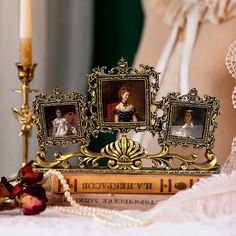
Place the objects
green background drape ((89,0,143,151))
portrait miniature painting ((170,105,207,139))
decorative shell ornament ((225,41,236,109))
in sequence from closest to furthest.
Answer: portrait miniature painting ((170,105,207,139)) < decorative shell ornament ((225,41,236,109)) < green background drape ((89,0,143,151))

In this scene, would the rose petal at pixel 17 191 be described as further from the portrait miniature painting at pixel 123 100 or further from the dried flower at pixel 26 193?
the portrait miniature painting at pixel 123 100

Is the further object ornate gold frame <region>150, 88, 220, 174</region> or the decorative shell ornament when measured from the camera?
the decorative shell ornament

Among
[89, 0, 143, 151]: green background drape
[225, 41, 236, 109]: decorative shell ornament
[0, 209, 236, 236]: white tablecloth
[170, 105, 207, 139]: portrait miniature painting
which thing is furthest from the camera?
[89, 0, 143, 151]: green background drape

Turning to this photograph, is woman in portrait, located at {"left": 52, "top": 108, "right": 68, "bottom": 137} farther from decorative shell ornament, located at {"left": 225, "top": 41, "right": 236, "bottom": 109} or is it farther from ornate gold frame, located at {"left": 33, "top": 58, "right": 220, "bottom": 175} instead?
decorative shell ornament, located at {"left": 225, "top": 41, "right": 236, "bottom": 109}

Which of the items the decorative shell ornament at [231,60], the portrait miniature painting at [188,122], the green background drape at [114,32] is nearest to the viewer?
the portrait miniature painting at [188,122]

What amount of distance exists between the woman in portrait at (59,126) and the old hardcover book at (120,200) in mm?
85

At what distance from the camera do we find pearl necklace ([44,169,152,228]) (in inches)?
26.8

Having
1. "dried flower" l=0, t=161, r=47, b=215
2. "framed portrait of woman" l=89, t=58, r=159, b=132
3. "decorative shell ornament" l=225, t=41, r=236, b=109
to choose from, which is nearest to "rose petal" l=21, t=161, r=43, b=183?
"dried flower" l=0, t=161, r=47, b=215

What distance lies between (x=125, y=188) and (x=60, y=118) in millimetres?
128

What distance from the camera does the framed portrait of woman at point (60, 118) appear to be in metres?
0.76

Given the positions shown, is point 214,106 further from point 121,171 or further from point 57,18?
point 57,18

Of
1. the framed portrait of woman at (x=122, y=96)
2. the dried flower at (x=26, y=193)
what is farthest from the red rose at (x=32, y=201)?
the framed portrait of woman at (x=122, y=96)

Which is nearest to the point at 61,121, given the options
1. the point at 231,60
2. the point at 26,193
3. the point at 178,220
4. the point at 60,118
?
the point at 60,118

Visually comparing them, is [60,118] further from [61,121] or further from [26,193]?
[26,193]
